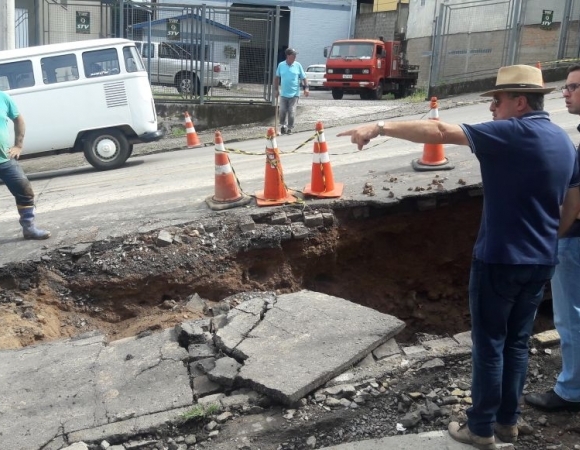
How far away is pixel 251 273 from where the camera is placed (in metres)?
6.82

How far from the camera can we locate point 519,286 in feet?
11.0

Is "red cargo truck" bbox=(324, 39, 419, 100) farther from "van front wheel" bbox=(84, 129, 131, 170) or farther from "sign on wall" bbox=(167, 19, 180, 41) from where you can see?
"van front wheel" bbox=(84, 129, 131, 170)

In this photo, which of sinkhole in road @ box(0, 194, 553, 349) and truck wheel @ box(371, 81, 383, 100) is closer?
sinkhole in road @ box(0, 194, 553, 349)

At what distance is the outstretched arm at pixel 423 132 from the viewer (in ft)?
10.7

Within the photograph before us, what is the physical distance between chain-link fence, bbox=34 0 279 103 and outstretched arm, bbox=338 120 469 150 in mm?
14340

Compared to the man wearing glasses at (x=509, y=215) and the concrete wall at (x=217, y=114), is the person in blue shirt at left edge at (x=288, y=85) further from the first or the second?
the man wearing glasses at (x=509, y=215)

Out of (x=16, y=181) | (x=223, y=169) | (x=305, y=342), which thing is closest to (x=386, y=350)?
(x=305, y=342)

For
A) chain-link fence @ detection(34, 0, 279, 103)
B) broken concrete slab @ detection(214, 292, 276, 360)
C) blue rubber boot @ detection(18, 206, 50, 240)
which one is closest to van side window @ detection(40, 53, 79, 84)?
blue rubber boot @ detection(18, 206, 50, 240)

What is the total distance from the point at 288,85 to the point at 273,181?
24.8 ft

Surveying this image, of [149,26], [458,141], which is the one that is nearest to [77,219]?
[458,141]

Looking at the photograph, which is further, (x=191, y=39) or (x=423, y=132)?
(x=191, y=39)

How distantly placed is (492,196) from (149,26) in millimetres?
Result: 15734

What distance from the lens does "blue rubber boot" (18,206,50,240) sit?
703 cm

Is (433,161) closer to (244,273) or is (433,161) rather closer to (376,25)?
(244,273)
